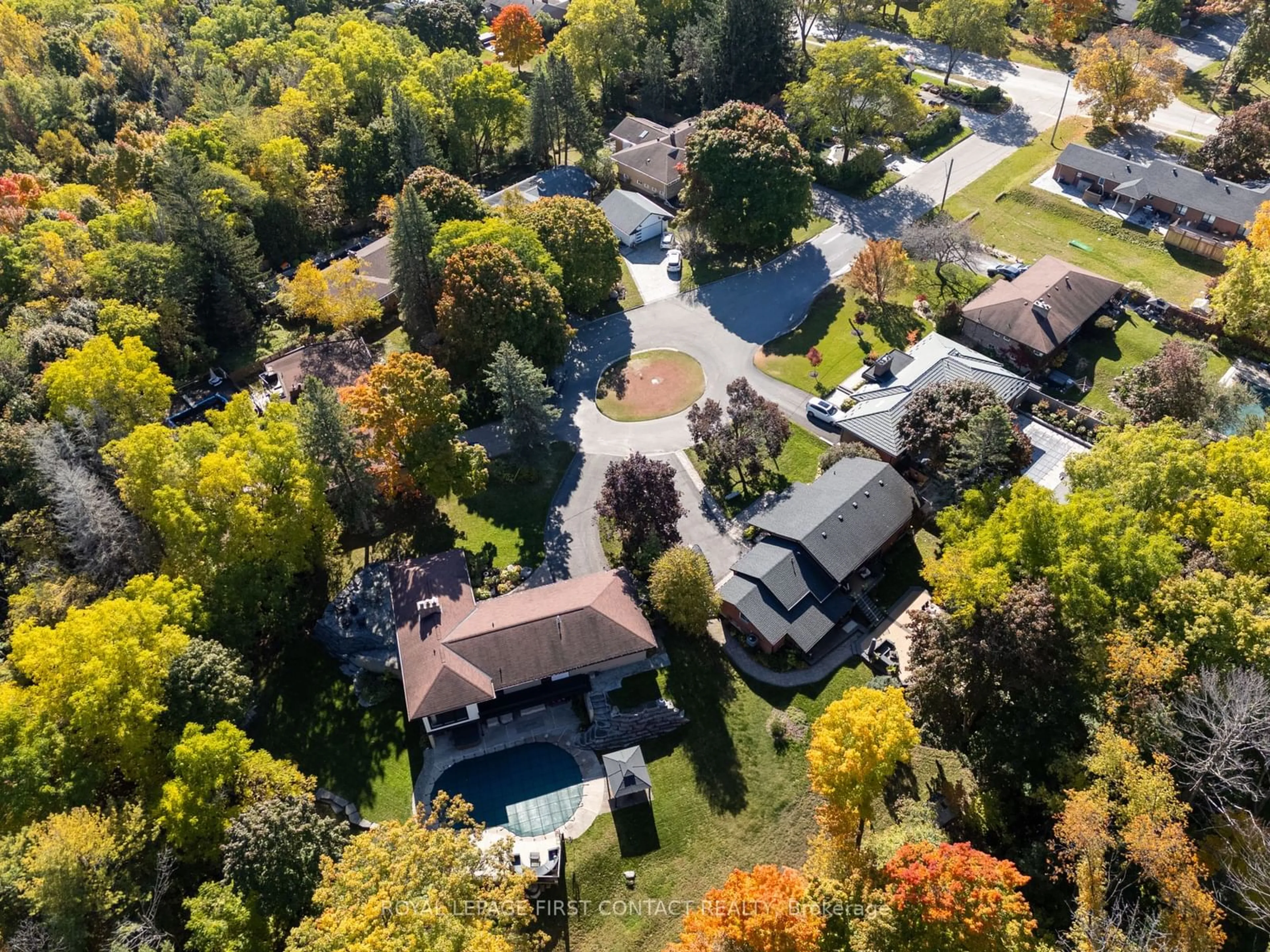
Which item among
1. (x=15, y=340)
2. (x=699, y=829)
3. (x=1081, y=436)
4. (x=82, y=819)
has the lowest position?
(x=699, y=829)

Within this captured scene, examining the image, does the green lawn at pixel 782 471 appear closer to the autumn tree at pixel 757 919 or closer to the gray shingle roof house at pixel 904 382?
the gray shingle roof house at pixel 904 382

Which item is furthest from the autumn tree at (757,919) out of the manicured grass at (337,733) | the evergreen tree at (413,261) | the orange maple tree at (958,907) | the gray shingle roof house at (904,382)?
the evergreen tree at (413,261)

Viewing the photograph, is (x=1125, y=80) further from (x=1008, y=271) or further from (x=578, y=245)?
(x=578, y=245)

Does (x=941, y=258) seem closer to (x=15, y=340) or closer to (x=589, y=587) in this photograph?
(x=589, y=587)

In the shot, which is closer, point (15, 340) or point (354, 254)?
point (15, 340)

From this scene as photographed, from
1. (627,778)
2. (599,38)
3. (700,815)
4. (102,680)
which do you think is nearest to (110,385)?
(102,680)

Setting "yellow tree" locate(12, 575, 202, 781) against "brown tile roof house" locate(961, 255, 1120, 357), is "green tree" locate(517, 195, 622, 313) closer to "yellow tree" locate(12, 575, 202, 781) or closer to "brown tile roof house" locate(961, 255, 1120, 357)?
"brown tile roof house" locate(961, 255, 1120, 357)

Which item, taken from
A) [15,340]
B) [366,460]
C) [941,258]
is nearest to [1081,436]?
[941,258]
